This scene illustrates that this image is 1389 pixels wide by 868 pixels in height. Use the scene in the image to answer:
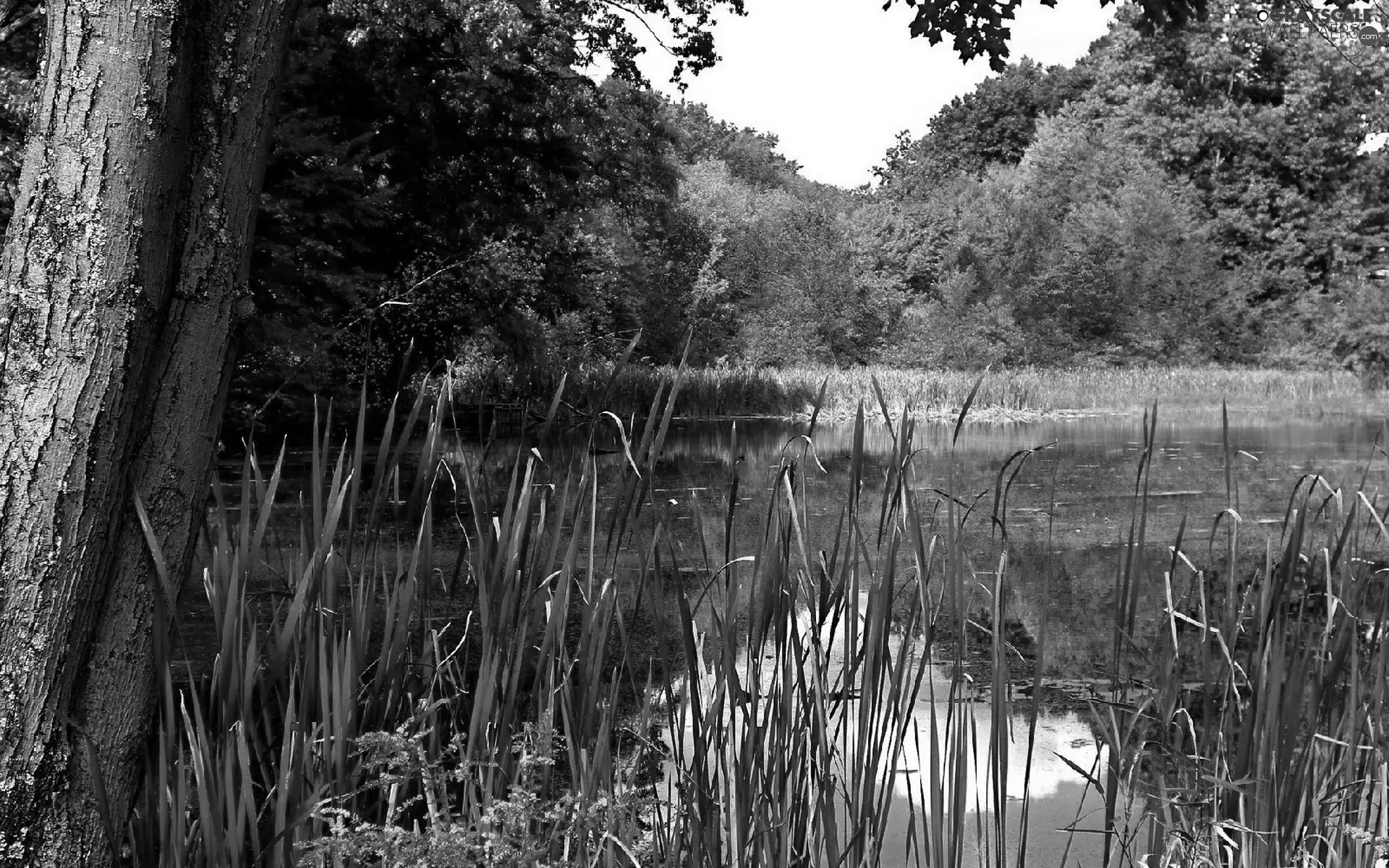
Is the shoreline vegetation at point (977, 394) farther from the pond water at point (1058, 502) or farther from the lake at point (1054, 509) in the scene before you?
the lake at point (1054, 509)

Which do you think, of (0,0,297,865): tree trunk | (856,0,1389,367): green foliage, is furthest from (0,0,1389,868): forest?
(856,0,1389,367): green foliage

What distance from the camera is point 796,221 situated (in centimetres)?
3034

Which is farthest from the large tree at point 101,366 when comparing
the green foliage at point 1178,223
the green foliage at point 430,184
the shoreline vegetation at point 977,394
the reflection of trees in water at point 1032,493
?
the green foliage at point 1178,223

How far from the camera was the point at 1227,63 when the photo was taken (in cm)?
2942

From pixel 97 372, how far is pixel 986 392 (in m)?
17.3

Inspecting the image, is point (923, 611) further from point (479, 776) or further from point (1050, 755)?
point (1050, 755)

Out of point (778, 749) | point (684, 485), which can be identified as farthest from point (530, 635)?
point (684, 485)

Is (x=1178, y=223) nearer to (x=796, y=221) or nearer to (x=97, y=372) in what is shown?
(x=796, y=221)

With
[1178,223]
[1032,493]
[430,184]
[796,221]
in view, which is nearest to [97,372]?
[1032,493]

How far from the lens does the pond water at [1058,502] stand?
269 cm

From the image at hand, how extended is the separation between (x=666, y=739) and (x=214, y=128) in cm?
175

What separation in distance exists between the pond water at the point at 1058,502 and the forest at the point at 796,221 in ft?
8.34

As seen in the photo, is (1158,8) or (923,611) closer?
(923,611)

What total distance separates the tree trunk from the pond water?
0.78 metres
